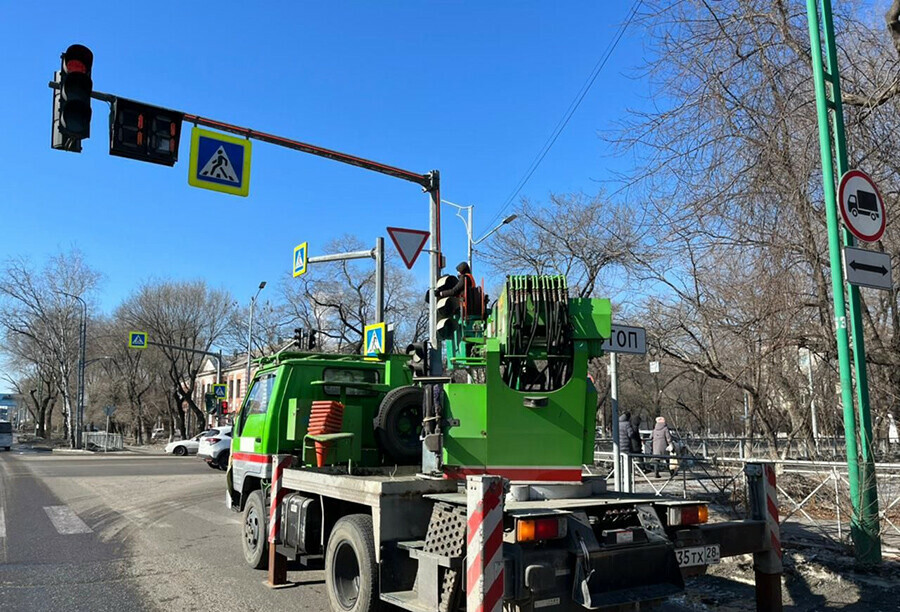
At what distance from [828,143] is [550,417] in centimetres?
464

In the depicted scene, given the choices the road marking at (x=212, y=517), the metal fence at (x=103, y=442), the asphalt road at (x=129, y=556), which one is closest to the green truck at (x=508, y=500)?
the asphalt road at (x=129, y=556)

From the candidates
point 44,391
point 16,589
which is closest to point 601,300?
point 16,589

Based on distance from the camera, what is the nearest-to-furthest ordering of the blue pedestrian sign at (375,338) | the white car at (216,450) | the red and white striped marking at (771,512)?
the red and white striped marking at (771,512) → the blue pedestrian sign at (375,338) → the white car at (216,450)

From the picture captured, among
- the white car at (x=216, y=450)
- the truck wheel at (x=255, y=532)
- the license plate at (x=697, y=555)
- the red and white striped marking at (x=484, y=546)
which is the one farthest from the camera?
the white car at (x=216, y=450)

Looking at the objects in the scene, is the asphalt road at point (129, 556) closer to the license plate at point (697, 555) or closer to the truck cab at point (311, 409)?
the truck cab at point (311, 409)

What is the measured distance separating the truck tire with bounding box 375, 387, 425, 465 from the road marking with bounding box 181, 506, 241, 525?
583 cm

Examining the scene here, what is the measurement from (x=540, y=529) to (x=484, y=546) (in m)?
0.38

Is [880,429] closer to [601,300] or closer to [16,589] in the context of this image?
[601,300]

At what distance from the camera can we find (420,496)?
17.2ft

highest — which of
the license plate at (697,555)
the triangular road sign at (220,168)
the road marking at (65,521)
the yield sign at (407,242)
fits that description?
the triangular road sign at (220,168)

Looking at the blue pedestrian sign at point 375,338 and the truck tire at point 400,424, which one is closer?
the truck tire at point 400,424

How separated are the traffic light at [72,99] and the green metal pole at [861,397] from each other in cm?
879

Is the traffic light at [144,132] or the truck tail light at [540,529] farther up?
the traffic light at [144,132]

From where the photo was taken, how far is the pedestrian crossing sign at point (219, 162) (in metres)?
10.2
